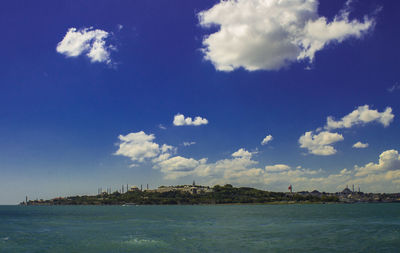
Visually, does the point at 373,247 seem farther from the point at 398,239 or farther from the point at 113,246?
the point at 113,246

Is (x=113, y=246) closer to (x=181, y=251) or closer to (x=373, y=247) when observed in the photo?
(x=181, y=251)

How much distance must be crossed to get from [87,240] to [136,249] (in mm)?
16991

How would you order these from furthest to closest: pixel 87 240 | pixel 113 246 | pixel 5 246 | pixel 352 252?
pixel 87 240 < pixel 5 246 < pixel 113 246 < pixel 352 252

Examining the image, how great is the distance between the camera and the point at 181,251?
168ft

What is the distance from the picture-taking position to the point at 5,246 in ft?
198

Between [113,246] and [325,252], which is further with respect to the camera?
[113,246]

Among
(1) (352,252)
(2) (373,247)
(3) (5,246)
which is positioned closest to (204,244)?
(1) (352,252)

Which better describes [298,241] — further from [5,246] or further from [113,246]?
[5,246]

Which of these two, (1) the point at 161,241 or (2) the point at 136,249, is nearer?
(2) the point at 136,249

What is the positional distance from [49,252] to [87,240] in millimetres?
12991

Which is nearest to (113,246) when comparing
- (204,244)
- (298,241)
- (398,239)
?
(204,244)

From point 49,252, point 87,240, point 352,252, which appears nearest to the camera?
point 352,252

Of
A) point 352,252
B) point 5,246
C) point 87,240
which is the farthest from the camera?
point 87,240

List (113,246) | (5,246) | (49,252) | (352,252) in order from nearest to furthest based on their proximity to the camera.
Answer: (352,252) → (49,252) → (113,246) → (5,246)
